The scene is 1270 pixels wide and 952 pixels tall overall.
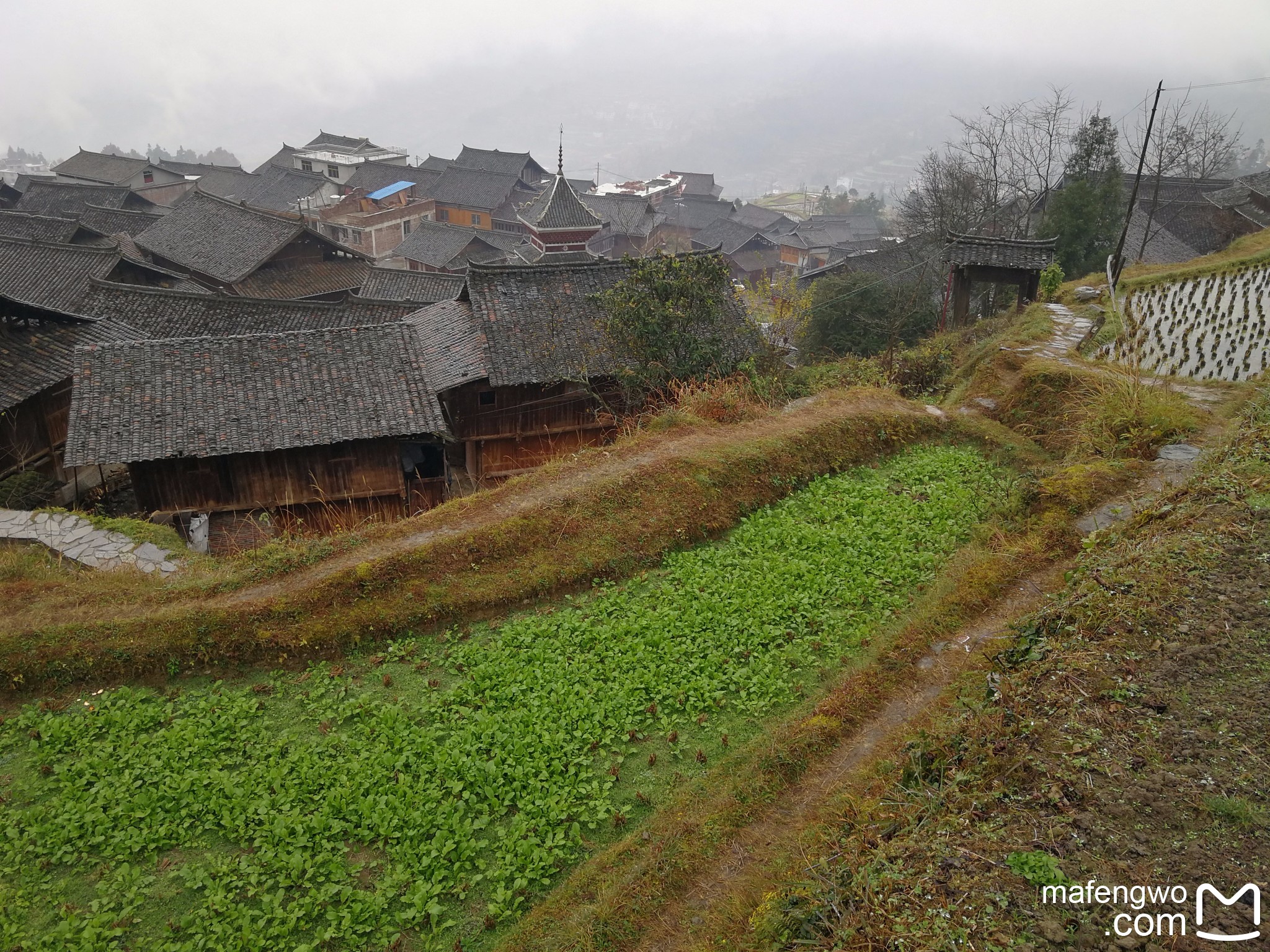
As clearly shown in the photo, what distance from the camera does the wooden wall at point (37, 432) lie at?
656 inches

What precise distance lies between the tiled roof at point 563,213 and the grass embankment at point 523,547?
34636 mm

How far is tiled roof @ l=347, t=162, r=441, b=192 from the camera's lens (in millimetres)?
65250

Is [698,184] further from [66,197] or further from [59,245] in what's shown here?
[59,245]

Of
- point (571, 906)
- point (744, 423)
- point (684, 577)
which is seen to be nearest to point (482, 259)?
point (744, 423)

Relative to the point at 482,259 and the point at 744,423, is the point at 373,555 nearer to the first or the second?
the point at 744,423

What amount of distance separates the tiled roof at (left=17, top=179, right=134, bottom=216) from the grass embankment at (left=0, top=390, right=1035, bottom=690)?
52581 mm

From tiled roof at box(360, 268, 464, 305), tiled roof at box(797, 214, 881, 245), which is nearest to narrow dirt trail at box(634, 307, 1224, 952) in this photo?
tiled roof at box(360, 268, 464, 305)

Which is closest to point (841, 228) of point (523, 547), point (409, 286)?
point (409, 286)

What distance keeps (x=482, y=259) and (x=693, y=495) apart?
41334 mm

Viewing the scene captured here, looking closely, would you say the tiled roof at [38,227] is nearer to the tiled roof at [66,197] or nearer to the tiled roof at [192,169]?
the tiled roof at [66,197]

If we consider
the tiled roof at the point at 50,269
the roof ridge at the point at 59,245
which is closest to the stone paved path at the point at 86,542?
the tiled roof at the point at 50,269

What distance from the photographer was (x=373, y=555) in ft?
32.7

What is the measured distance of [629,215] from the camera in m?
63.1

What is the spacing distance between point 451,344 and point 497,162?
58.0m
